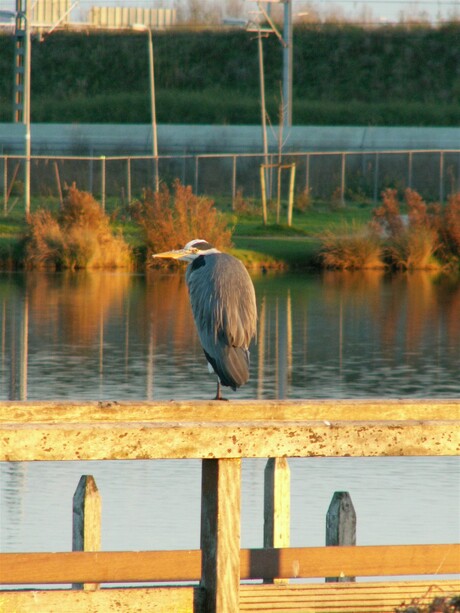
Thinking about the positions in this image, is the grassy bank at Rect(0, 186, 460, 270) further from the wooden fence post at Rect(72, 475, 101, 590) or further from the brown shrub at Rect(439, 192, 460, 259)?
the wooden fence post at Rect(72, 475, 101, 590)

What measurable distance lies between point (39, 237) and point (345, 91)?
1733 inches

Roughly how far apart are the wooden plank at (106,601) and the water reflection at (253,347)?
999 cm

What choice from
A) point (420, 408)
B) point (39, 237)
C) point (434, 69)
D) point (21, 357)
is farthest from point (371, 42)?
point (420, 408)

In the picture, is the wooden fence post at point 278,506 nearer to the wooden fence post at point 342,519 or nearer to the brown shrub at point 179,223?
the wooden fence post at point 342,519

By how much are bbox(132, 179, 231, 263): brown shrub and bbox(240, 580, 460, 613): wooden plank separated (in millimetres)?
23930

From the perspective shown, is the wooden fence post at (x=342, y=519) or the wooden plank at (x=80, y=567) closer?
the wooden plank at (x=80, y=567)

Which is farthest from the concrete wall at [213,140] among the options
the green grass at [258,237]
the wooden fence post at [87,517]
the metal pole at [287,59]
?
the wooden fence post at [87,517]

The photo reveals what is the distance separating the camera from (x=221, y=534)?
4.05m

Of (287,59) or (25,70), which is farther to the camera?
(287,59)

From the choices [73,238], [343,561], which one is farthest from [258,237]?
[343,561]

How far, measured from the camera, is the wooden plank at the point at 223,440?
12.8 feet

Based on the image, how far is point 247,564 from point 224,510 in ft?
1.68

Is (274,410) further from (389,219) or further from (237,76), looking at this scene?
(237,76)

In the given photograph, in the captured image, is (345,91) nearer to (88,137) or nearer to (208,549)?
(88,137)
